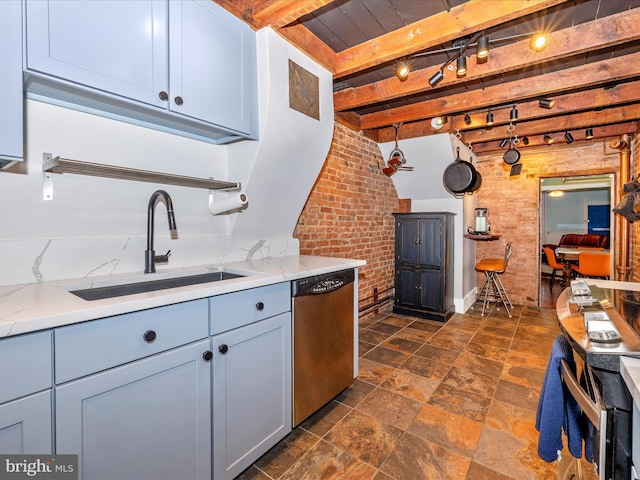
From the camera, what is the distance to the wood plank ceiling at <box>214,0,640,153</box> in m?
1.80

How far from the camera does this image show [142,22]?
135cm

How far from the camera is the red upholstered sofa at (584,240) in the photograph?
7.04m

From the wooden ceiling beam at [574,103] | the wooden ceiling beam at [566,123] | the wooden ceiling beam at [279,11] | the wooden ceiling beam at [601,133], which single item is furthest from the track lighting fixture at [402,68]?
the wooden ceiling beam at [601,133]

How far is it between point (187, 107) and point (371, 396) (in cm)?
220

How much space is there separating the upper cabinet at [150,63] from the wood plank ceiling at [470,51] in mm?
334

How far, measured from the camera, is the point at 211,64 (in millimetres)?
1623

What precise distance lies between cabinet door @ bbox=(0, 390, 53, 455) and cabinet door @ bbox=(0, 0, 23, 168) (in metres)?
0.80

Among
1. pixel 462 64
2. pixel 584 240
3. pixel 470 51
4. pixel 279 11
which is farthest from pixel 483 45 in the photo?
pixel 584 240

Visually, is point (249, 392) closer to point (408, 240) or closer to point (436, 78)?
point (436, 78)

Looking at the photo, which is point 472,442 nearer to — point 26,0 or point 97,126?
point 97,126

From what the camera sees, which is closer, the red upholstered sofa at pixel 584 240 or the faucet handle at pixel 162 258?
the faucet handle at pixel 162 258

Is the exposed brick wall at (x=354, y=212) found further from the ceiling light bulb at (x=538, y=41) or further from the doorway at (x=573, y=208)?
the doorway at (x=573, y=208)

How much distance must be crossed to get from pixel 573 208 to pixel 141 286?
1051 centimetres

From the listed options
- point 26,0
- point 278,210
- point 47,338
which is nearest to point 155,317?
point 47,338
